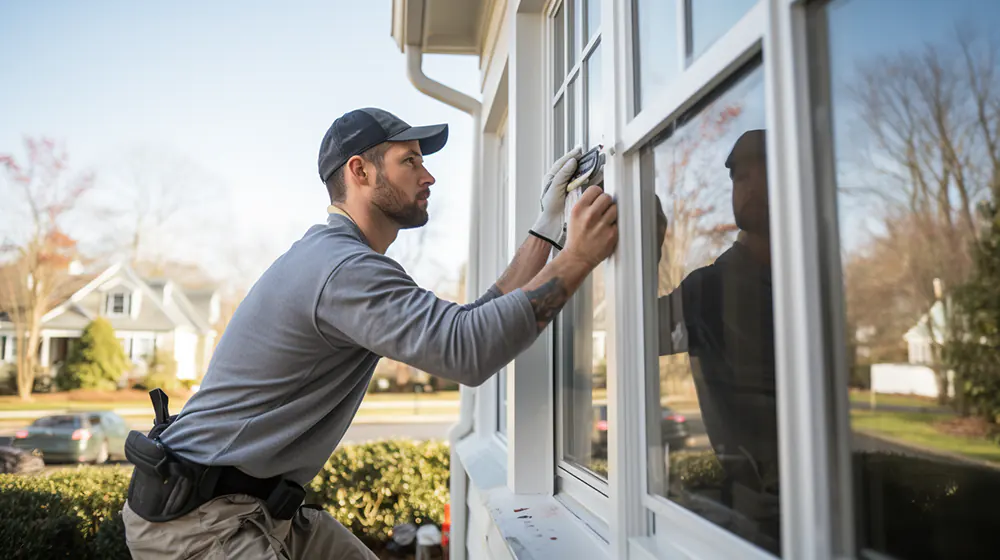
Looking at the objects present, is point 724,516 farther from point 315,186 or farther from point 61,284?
point 315,186

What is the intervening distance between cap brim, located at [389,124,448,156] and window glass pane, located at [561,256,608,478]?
579 millimetres

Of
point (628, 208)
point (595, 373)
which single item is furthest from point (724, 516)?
point (595, 373)

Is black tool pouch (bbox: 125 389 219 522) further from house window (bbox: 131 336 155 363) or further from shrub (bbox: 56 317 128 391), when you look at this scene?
house window (bbox: 131 336 155 363)

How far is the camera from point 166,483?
1.65m

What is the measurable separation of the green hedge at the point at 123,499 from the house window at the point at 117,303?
18.3 meters

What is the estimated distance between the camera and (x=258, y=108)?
81.6 ft

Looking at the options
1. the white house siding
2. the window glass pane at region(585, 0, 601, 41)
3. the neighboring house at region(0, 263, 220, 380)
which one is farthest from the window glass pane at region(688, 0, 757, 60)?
the white house siding

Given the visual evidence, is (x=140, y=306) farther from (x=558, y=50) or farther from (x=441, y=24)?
(x=558, y=50)

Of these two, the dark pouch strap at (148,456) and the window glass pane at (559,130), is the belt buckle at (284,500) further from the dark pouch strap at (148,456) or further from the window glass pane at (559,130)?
the window glass pane at (559,130)

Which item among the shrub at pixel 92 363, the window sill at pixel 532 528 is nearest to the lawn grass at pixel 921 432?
the window sill at pixel 532 528

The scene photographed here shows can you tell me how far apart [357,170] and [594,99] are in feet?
2.36

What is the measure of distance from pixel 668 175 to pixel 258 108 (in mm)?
26056

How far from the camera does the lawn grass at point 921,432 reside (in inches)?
24.9

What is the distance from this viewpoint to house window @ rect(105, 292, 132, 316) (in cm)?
2247
